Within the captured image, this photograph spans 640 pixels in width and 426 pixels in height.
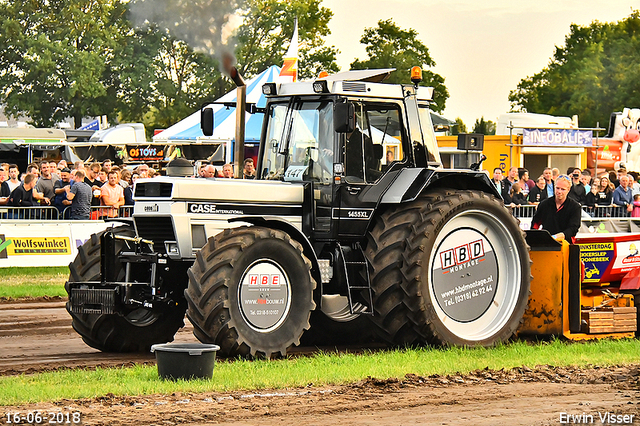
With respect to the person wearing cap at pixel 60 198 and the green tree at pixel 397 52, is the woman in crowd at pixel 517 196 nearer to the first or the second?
the person wearing cap at pixel 60 198

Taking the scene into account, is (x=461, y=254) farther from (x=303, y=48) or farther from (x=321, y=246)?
(x=303, y=48)

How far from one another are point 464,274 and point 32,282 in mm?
9498

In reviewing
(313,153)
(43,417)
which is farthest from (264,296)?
(43,417)

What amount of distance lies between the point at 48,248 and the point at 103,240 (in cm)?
844

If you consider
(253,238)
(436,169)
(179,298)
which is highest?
(436,169)

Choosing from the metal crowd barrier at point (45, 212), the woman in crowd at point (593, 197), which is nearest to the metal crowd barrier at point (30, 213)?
the metal crowd barrier at point (45, 212)

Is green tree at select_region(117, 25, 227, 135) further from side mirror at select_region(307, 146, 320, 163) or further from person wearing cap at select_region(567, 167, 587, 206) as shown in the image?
side mirror at select_region(307, 146, 320, 163)

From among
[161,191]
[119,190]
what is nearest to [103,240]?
[161,191]

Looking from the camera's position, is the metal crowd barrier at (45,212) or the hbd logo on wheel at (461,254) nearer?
the hbd logo on wheel at (461,254)

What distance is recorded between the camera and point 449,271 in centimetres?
1017

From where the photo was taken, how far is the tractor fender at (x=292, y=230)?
931 cm

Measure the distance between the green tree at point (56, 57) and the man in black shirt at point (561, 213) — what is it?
34.4 meters

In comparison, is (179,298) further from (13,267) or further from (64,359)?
(13,267)

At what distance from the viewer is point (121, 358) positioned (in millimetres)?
9711
